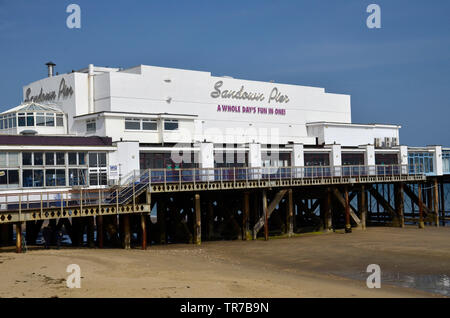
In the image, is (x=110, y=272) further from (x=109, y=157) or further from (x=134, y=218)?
(x=134, y=218)

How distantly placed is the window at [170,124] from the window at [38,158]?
11.0 m

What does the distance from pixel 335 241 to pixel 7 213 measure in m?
20.5

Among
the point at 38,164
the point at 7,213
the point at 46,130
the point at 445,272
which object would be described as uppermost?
the point at 46,130

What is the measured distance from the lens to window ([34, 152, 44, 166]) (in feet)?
100

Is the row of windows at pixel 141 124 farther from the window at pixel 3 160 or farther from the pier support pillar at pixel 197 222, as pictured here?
the window at pixel 3 160

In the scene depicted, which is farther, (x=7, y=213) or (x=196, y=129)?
(x=196, y=129)

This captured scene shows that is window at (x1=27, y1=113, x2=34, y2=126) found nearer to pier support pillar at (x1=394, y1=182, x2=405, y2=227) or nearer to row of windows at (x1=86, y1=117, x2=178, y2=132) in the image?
row of windows at (x1=86, y1=117, x2=178, y2=132)

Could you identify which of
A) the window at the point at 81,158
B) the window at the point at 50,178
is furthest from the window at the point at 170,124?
the window at the point at 50,178

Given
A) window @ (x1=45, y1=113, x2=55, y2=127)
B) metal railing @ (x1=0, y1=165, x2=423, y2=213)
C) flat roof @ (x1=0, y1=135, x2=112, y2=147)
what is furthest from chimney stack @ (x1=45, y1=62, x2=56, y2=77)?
metal railing @ (x1=0, y1=165, x2=423, y2=213)

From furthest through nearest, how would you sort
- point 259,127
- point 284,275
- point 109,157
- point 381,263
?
point 259,127 → point 109,157 → point 381,263 → point 284,275

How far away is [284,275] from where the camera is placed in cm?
2341

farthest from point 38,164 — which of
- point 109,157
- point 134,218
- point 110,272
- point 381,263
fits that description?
point 381,263

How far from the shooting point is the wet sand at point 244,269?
17672 mm

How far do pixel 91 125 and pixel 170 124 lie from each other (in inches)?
213
